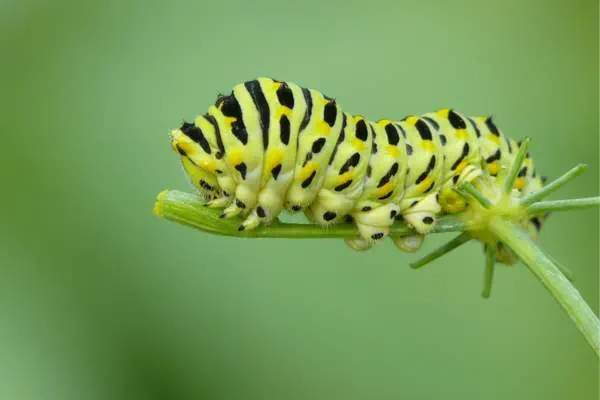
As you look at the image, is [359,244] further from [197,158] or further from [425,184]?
[197,158]

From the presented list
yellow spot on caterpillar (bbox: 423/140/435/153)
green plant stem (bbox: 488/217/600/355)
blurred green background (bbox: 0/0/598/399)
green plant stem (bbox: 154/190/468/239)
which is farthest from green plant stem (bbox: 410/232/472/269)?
blurred green background (bbox: 0/0/598/399)

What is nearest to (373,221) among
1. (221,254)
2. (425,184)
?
(425,184)

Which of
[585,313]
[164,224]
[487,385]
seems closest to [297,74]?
[164,224]

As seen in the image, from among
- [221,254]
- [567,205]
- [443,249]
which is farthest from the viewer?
[221,254]

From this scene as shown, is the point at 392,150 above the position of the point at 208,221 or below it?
above

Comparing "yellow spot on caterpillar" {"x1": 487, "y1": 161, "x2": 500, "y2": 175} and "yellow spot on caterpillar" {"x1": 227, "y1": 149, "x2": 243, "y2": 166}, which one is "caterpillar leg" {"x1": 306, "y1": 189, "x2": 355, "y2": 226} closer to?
"yellow spot on caterpillar" {"x1": 227, "y1": 149, "x2": 243, "y2": 166}

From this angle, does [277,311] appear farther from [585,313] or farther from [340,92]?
[585,313]

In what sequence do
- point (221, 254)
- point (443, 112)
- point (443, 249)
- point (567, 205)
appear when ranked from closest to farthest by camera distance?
point (567, 205), point (443, 249), point (443, 112), point (221, 254)
